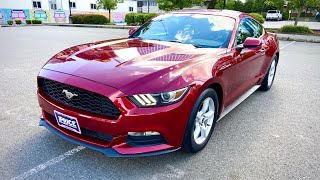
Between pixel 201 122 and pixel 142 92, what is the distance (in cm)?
95

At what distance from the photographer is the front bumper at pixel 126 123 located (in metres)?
2.25

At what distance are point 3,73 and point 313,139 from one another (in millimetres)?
6462

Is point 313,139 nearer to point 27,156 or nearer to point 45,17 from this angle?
point 27,156

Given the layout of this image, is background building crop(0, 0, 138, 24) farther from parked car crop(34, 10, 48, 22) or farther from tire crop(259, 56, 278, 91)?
tire crop(259, 56, 278, 91)

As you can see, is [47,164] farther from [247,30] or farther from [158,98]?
[247,30]

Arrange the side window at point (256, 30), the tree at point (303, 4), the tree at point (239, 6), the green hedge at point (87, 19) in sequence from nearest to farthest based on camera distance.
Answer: the side window at point (256, 30) < the tree at point (303, 4) < the green hedge at point (87, 19) < the tree at point (239, 6)

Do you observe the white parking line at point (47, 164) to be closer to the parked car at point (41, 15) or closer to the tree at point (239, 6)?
the parked car at point (41, 15)

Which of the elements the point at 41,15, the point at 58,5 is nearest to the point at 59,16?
the point at 41,15

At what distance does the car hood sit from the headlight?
0.05 metres

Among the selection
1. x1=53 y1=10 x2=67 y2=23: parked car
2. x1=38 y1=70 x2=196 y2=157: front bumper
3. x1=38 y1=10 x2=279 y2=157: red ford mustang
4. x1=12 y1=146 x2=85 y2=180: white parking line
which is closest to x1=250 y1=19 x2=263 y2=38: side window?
x1=38 y1=10 x2=279 y2=157: red ford mustang

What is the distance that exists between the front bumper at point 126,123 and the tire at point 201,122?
9cm

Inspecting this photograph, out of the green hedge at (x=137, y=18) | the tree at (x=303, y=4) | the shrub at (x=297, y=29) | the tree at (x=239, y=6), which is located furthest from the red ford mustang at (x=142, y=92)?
the tree at (x=239, y=6)

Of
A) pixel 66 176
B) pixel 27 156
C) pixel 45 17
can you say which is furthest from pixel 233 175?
pixel 45 17

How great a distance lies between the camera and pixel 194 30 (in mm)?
3705
